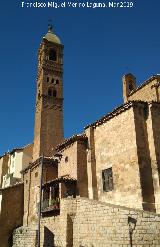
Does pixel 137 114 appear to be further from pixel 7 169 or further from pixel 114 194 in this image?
pixel 7 169

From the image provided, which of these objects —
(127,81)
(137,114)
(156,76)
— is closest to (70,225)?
(137,114)

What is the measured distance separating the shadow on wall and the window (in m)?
4.70

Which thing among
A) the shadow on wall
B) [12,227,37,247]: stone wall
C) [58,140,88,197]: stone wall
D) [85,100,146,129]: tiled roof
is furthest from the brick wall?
[12,227,37,247]: stone wall

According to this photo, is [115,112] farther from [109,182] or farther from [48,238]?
[48,238]

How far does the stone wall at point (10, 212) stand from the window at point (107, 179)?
12519mm

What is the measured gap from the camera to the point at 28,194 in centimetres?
3025

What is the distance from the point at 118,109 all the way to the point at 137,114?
1670 millimetres

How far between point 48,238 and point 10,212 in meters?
10.7

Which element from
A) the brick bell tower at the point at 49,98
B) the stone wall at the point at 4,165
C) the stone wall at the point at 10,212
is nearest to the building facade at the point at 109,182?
the stone wall at the point at 10,212

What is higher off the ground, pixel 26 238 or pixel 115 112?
pixel 115 112

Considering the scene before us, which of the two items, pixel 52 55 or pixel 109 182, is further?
pixel 52 55

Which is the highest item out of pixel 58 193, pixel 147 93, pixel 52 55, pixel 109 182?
pixel 52 55

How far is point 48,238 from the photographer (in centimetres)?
2022

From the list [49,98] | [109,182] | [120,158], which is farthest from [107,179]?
[49,98]
